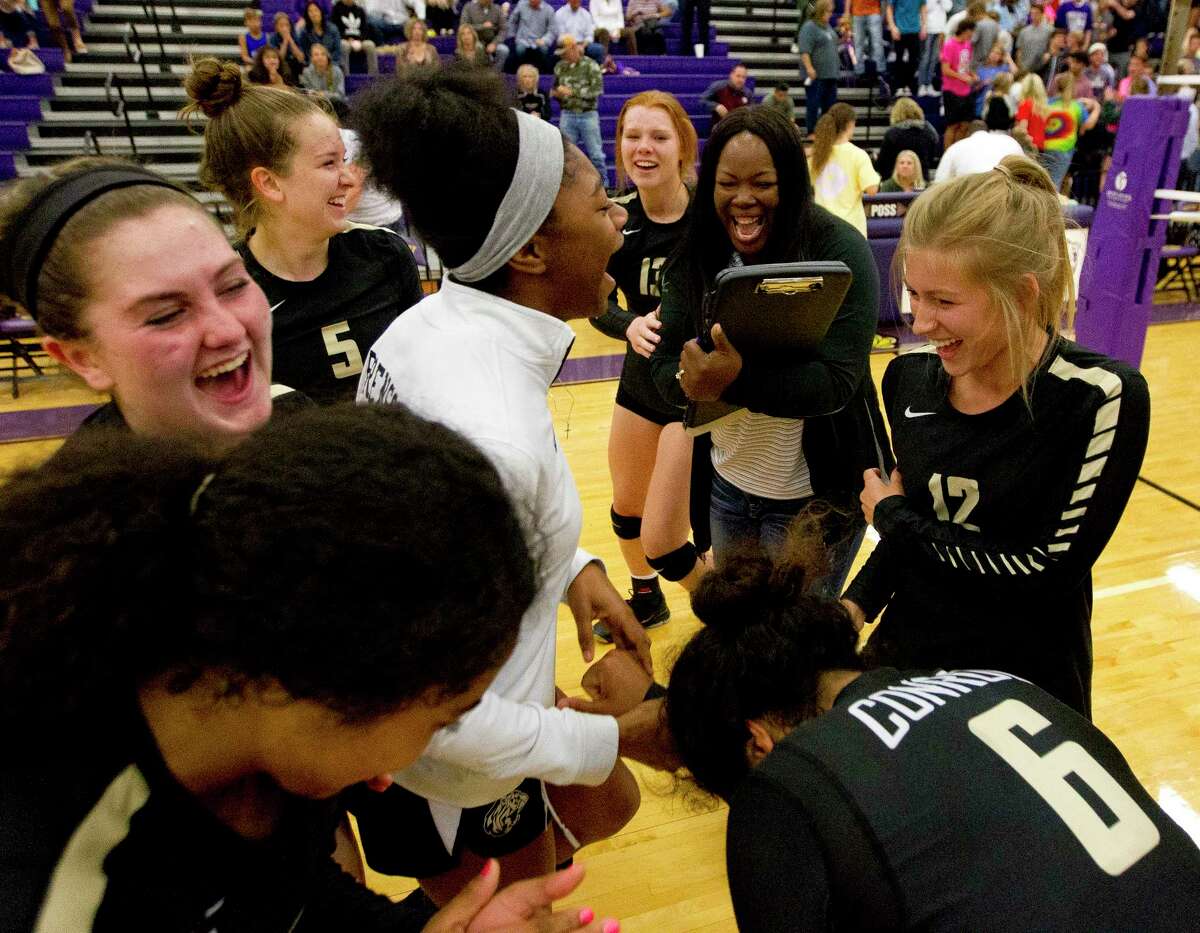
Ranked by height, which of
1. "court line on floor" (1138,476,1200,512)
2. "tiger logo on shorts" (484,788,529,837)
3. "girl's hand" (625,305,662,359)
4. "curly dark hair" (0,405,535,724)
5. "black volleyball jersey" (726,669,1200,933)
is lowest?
"court line on floor" (1138,476,1200,512)

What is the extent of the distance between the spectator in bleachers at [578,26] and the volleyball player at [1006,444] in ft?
33.2

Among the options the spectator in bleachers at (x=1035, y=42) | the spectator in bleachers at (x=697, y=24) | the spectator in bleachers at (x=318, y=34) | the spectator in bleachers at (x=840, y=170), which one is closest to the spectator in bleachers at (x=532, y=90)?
the spectator in bleachers at (x=318, y=34)

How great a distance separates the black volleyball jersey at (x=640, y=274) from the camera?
259 centimetres

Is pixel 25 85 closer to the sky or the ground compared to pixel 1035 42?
closer to the sky

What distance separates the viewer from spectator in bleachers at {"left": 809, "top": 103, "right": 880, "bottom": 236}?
585cm

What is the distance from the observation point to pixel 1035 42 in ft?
37.4

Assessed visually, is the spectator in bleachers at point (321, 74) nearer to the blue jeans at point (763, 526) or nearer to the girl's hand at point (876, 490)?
the blue jeans at point (763, 526)

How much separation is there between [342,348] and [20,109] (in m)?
9.16

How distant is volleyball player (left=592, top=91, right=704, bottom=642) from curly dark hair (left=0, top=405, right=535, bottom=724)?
175 cm

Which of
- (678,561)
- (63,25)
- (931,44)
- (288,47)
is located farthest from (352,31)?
(678,561)

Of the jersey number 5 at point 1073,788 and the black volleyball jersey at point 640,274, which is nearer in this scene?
the jersey number 5 at point 1073,788

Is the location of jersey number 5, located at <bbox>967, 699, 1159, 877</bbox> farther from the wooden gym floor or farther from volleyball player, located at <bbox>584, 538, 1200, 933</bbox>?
the wooden gym floor

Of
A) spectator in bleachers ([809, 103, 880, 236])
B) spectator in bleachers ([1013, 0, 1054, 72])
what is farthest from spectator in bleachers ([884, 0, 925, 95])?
spectator in bleachers ([809, 103, 880, 236])

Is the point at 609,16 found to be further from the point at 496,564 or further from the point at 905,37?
the point at 496,564
